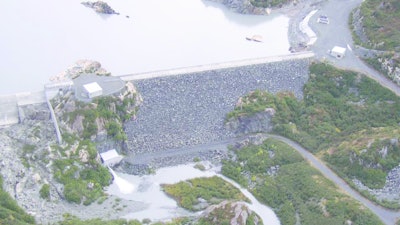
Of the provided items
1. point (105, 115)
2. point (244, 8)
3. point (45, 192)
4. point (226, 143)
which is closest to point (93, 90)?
point (105, 115)

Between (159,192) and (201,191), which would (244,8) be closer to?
(201,191)

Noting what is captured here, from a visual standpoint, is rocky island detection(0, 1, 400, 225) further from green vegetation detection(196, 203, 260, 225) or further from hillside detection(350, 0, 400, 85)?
hillside detection(350, 0, 400, 85)

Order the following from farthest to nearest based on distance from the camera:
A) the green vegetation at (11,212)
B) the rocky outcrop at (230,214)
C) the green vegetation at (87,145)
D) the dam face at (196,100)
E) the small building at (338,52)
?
the small building at (338,52), the dam face at (196,100), the green vegetation at (87,145), the rocky outcrop at (230,214), the green vegetation at (11,212)

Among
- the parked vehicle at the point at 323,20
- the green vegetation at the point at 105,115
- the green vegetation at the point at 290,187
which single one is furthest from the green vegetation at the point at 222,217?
the parked vehicle at the point at 323,20

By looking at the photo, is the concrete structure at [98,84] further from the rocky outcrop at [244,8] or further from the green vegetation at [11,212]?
the rocky outcrop at [244,8]

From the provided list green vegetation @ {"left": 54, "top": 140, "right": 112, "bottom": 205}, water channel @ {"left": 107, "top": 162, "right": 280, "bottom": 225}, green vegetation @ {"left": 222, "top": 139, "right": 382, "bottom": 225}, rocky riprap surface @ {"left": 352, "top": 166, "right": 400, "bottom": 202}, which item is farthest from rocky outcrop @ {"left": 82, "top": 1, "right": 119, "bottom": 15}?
rocky riprap surface @ {"left": 352, "top": 166, "right": 400, "bottom": 202}
